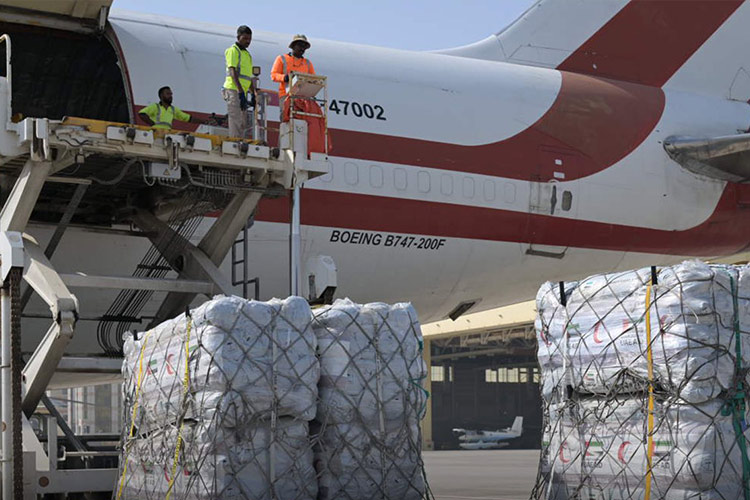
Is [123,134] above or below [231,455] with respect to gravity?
above

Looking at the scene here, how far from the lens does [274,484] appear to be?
28.7ft

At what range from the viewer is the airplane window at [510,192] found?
16.1 m

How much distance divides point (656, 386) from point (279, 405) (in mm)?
3017

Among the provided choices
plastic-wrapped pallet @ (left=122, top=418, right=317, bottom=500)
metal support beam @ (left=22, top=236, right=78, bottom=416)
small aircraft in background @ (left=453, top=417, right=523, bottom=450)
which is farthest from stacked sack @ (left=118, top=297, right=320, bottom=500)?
small aircraft in background @ (left=453, top=417, right=523, bottom=450)

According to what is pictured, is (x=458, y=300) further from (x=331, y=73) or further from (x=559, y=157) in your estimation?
(x=331, y=73)

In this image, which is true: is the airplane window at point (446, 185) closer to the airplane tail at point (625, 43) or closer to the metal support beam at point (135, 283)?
the airplane tail at point (625, 43)

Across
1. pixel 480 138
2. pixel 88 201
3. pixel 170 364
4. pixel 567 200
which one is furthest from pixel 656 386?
pixel 567 200

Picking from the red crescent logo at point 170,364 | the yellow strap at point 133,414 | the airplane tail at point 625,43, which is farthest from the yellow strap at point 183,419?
the airplane tail at point 625,43

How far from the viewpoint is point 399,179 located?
49.9ft

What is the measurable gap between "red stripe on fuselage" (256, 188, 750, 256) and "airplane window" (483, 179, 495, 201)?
179 mm

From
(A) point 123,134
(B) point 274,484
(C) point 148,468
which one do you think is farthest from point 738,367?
(A) point 123,134

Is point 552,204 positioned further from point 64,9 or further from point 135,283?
point 64,9

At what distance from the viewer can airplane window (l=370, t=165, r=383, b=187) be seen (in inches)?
588

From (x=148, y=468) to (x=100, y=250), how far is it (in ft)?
15.1
